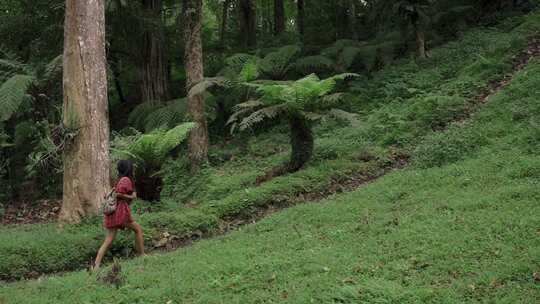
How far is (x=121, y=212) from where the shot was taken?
7738 mm

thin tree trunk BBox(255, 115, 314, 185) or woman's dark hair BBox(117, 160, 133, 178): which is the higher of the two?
woman's dark hair BBox(117, 160, 133, 178)

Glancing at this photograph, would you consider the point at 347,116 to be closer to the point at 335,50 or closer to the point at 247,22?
the point at 335,50

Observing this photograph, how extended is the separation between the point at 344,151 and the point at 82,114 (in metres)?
5.24

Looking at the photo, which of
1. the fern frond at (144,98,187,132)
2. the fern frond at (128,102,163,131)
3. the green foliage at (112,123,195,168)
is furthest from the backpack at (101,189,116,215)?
the fern frond at (128,102,163,131)

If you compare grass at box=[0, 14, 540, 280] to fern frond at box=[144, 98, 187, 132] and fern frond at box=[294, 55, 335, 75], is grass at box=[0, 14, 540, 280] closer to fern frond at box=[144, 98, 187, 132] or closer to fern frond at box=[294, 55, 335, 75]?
fern frond at box=[294, 55, 335, 75]

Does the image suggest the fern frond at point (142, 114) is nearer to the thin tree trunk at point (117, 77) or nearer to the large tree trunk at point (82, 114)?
the thin tree trunk at point (117, 77)

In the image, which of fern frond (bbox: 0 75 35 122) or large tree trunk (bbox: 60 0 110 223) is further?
fern frond (bbox: 0 75 35 122)

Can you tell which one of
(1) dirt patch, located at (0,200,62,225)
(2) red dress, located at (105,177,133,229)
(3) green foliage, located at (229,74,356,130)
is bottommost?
(1) dirt patch, located at (0,200,62,225)

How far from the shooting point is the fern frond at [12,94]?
11.7 m

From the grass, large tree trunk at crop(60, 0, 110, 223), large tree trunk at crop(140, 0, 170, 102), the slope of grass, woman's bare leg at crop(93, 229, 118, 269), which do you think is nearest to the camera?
the slope of grass

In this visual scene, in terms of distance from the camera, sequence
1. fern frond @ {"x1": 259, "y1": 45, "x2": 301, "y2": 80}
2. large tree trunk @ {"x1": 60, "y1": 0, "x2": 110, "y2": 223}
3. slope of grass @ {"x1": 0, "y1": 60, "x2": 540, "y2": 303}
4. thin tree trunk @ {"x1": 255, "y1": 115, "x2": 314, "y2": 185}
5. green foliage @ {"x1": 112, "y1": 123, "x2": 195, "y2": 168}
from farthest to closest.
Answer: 1. fern frond @ {"x1": 259, "y1": 45, "x2": 301, "y2": 80}
2. thin tree trunk @ {"x1": 255, "y1": 115, "x2": 314, "y2": 185}
3. green foliage @ {"x1": 112, "y1": 123, "x2": 195, "y2": 168}
4. large tree trunk @ {"x1": 60, "y1": 0, "x2": 110, "y2": 223}
5. slope of grass @ {"x1": 0, "y1": 60, "x2": 540, "y2": 303}

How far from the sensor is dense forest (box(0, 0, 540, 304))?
6363mm

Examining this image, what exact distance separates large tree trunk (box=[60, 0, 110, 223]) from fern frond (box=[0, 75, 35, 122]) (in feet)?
9.16

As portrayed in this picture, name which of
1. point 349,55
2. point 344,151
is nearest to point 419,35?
point 349,55
